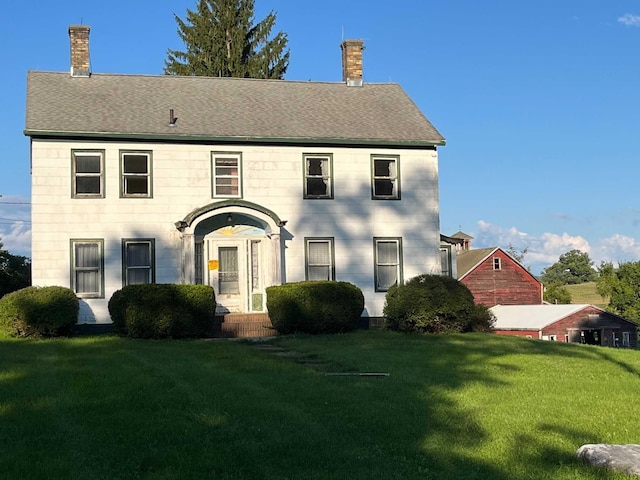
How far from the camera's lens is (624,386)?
11.5 metres

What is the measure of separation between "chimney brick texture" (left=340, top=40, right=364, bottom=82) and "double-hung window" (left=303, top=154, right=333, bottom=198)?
5054 mm

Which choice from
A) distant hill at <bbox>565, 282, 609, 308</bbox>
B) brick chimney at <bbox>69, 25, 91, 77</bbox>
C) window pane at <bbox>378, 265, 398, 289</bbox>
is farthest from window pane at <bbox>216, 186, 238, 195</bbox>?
distant hill at <bbox>565, 282, 609, 308</bbox>

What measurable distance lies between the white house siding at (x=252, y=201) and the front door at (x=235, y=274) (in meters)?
0.95

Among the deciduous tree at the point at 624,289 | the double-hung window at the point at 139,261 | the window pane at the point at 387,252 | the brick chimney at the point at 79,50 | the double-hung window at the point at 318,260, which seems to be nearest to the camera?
the double-hung window at the point at 139,261

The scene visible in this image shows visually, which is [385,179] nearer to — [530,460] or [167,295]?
[167,295]

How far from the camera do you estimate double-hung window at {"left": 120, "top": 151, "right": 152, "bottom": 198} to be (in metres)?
23.0

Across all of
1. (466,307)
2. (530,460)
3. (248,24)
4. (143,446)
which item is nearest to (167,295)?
(466,307)

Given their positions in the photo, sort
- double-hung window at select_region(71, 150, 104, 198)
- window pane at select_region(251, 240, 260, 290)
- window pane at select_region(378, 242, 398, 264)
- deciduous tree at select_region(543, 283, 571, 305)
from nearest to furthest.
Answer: double-hung window at select_region(71, 150, 104, 198), window pane at select_region(251, 240, 260, 290), window pane at select_region(378, 242, 398, 264), deciduous tree at select_region(543, 283, 571, 305)

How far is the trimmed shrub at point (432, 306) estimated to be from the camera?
69.5ft

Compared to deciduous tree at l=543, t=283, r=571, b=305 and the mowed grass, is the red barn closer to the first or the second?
deciduous tree at l=543, t=283, r=571, b=305

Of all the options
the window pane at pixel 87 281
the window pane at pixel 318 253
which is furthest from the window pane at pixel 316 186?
the window pane at pixel 87 281

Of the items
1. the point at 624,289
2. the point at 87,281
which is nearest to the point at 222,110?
the point at 87,281

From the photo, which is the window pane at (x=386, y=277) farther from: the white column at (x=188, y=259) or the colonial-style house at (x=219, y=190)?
the white column at (x=188, y=259)

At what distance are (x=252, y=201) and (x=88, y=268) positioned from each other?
5046 millimetres
